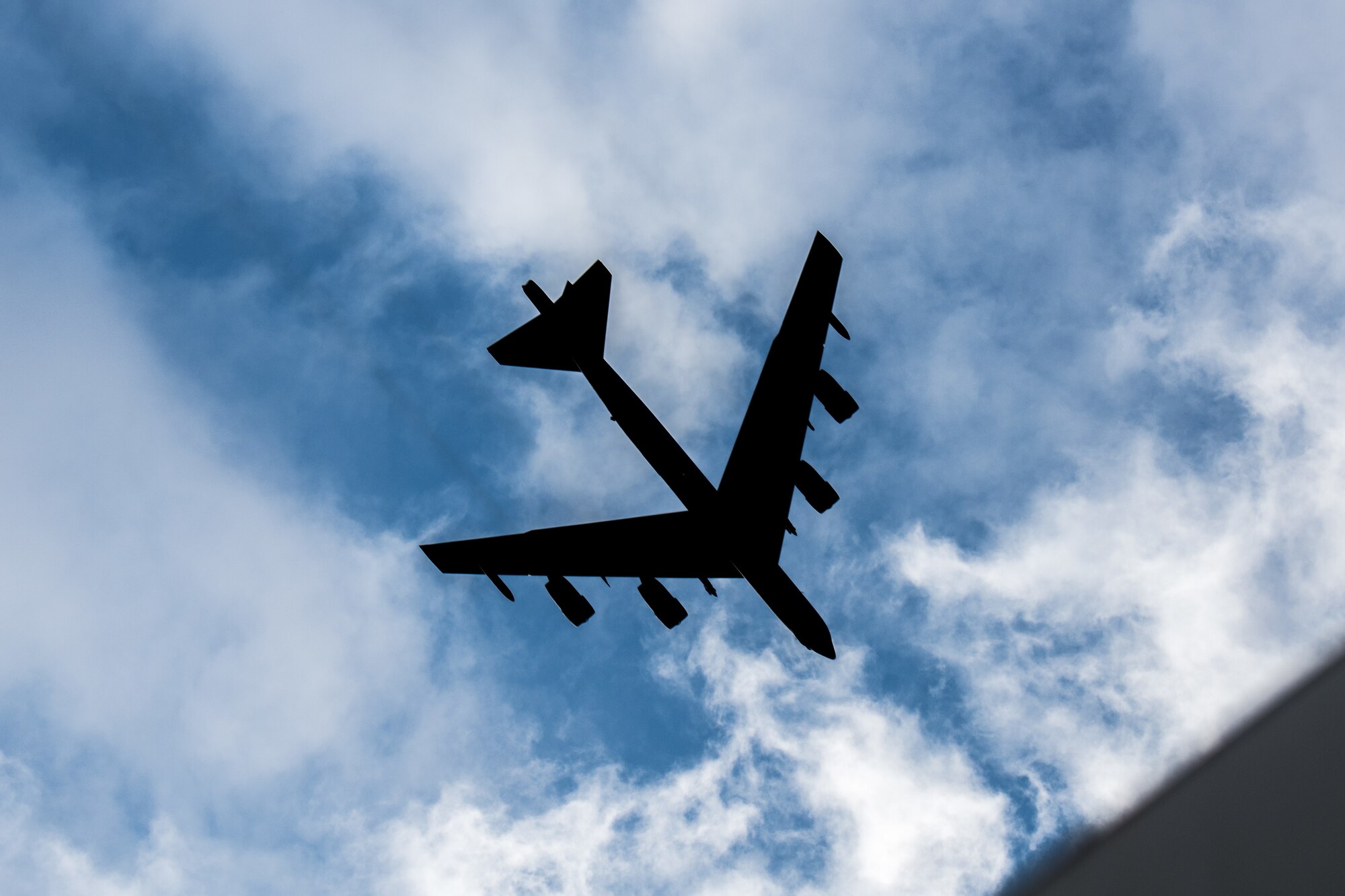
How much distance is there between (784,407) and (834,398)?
2077 millimetres

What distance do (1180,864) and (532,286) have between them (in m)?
33.6

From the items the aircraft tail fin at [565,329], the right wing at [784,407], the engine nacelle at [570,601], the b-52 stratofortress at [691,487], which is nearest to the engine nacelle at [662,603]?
the b-52 stratofortress at [691,487]

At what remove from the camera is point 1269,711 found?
234 inches

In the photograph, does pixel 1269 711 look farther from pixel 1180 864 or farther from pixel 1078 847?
pixel 1078 847

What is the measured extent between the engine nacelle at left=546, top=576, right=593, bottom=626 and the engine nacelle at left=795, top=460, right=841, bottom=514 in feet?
34.6

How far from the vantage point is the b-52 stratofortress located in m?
31.8

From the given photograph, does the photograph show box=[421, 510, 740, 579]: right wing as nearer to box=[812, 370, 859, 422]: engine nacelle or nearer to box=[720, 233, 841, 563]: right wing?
box=[720, 233, 841, 563]: right wing

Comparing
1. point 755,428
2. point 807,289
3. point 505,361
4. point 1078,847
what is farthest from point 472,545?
point 1078,847

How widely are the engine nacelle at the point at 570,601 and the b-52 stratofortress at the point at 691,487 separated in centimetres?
5

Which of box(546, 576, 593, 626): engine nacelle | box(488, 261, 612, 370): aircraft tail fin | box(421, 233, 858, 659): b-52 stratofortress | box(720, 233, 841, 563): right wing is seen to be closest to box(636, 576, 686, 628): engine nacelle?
box(421, 233, 858, 659): b-52 stratofortress

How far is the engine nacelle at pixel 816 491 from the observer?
32656 mm

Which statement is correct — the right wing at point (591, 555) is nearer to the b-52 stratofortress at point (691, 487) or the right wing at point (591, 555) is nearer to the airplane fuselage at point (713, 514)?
the b-52 stratofortress at point (691, 487)

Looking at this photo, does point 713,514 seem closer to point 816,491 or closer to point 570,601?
point 816,491

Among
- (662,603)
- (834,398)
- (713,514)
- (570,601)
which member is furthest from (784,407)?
(570,601)
